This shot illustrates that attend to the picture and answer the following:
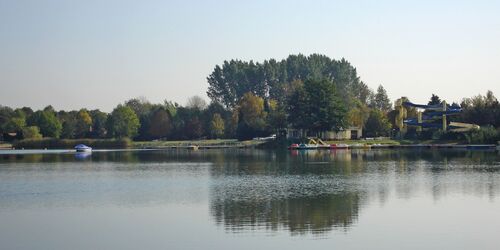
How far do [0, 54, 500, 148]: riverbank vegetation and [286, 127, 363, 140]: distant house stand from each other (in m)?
1.54

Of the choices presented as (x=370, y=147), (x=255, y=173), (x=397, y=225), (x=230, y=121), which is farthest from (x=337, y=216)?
(x=230, y=121)

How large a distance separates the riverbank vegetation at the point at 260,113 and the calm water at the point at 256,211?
64168 mm

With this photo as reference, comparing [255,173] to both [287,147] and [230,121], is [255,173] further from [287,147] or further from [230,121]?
[230,121]

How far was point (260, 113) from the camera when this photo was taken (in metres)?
148

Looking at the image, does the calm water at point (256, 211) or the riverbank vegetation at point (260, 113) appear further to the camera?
the riverbank vegetation at point (260, 113)

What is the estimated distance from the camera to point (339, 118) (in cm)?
12200

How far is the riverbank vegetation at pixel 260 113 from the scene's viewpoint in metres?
122

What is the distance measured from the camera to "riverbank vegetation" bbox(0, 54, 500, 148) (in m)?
122

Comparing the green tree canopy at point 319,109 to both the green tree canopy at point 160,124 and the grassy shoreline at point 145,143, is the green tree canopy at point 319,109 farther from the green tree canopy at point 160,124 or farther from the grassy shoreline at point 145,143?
the green tree canopy at point 160,124

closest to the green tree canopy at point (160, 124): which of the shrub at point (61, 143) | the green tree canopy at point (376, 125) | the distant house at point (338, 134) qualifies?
the shrub at point (61, 143)

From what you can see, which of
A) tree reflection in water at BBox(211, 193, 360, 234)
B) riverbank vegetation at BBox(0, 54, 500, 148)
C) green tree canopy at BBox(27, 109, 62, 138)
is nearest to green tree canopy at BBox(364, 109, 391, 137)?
riverbank vegetation at BBox(0, 54, 500, 148)

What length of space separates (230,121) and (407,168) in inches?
3580

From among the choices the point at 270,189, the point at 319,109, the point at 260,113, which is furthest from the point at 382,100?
the point at 270,189

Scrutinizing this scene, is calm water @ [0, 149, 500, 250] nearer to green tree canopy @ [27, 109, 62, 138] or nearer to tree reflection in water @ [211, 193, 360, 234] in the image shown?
tree reflection in water @ [211, 193, 360, 234]
